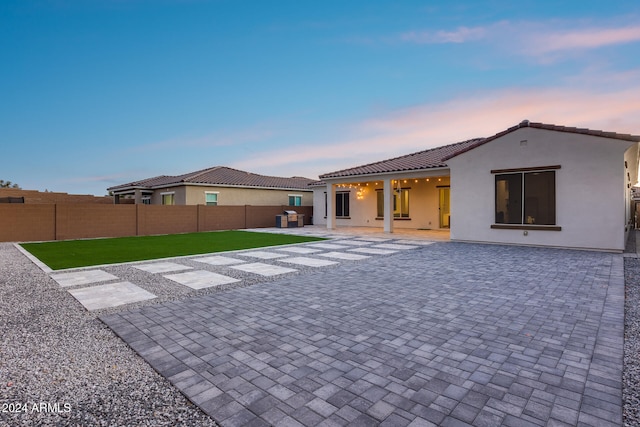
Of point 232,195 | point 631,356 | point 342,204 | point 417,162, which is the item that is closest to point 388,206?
point 417,162

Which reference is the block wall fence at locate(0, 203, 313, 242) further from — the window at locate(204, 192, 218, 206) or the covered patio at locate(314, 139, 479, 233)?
the covered patio at locate(314, 139, 479, 233)

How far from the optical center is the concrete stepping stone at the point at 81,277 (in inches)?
241

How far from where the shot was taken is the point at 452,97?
16250mm

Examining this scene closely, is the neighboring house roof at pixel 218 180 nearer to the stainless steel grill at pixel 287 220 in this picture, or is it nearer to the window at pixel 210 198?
the window at pixel 210 198

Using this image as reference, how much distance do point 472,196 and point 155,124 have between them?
20.3 meters

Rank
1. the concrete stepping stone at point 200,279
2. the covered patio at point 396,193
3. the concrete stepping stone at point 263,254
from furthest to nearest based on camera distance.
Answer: the covered patio at point 396,193 → the concrete stepping stone at point 263,254 → the concrete stepping stone at point 200,279

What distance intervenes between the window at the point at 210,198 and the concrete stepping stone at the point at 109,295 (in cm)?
1606

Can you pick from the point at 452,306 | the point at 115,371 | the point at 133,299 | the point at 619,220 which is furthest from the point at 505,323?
the point at 619,220

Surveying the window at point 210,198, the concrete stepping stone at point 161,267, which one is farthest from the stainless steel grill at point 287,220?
the concrete stepping stone at point 161,267

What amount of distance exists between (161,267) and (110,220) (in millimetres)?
10269

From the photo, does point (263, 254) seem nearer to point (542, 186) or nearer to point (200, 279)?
point (200, 279)

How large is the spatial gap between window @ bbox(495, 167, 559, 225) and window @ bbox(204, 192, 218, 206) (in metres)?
16.9

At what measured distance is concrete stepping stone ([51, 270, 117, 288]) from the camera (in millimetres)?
6117

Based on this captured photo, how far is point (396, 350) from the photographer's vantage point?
3.08m
